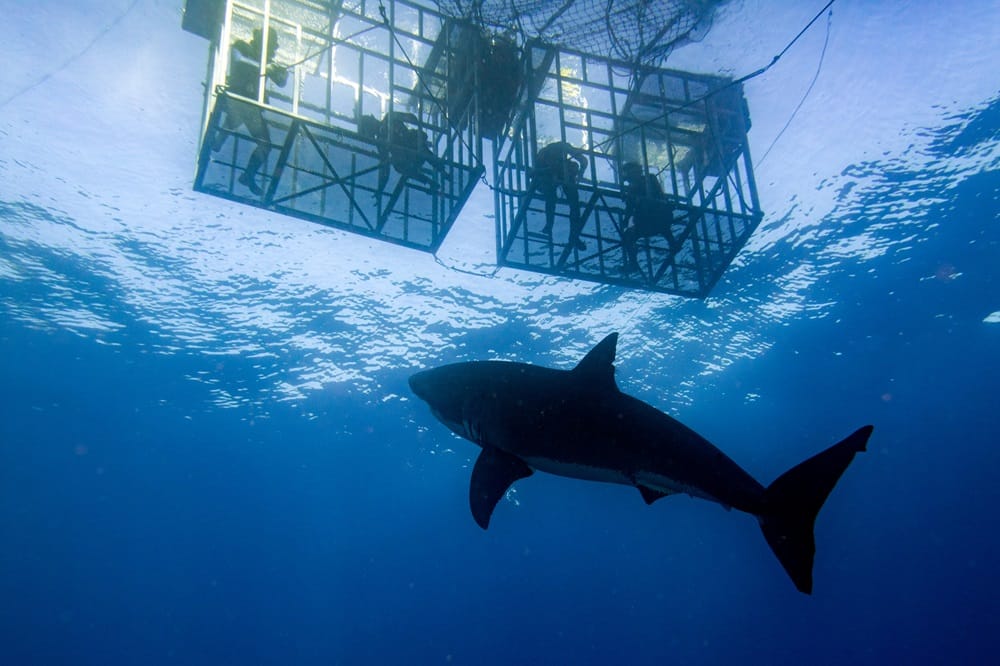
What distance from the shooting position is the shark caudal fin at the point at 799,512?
3.44 metres

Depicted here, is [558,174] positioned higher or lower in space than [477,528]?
higher

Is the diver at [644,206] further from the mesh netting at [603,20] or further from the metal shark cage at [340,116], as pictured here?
the metal shark cage at [340,116]

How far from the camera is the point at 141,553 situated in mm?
62156

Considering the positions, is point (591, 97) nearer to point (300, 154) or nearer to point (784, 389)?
point (300, 154)

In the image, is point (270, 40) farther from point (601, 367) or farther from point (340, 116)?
point (601, 367)

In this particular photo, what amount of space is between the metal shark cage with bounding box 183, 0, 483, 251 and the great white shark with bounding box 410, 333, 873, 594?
537 cm

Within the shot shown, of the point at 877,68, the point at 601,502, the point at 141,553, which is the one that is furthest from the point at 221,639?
the point at 877,68

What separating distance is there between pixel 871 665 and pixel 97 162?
11166 centimetres

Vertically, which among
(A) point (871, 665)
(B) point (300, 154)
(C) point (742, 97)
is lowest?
(A) point (871, 665)

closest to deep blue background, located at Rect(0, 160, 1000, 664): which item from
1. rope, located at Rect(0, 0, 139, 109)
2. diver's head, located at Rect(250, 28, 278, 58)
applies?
rope, located at Rect(0, 0, 139, 109)

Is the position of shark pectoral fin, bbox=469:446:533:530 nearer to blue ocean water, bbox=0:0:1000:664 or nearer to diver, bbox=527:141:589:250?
diver, bbox=527:141:589:250

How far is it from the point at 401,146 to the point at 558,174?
113 inches

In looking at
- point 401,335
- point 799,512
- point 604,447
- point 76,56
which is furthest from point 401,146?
point 401,335

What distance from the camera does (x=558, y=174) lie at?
892cm
